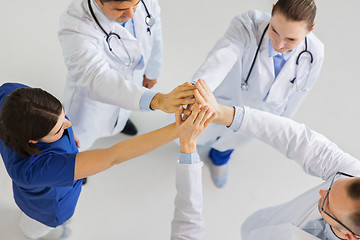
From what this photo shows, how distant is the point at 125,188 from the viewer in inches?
83.0

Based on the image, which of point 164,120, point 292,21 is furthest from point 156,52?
point 292,21

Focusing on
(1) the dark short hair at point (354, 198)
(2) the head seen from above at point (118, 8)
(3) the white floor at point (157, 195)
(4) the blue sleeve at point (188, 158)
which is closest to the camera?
(1) the dark short hair at point (354, 198)

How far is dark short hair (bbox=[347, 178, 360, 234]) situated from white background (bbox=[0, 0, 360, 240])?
3.70 feet

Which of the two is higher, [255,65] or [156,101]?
[255,65]

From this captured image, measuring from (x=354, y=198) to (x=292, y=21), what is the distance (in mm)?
737

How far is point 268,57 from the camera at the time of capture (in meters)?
1.59

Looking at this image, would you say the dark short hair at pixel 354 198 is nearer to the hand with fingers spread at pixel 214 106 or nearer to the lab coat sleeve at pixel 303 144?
the lab coat sleeve at pixel 303 144

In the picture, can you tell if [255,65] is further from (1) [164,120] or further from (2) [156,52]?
(1) [164,120]

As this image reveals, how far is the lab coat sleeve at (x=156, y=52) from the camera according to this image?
175 cm

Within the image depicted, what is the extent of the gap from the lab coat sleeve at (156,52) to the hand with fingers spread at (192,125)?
21.3 inches

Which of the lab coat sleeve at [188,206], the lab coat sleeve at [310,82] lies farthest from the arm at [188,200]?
the lab coat sleeve at [310,82]

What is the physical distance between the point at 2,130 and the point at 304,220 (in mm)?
978

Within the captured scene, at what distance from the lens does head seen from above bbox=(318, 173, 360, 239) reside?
0.95 meters

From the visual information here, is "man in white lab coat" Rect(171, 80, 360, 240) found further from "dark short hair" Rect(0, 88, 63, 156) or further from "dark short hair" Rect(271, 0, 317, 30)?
"dark short hair" Rect(0, 88, 63, 156)
